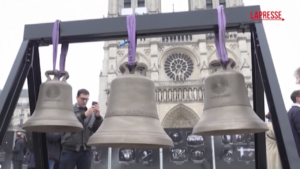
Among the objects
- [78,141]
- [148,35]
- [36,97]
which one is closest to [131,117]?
[148,35]

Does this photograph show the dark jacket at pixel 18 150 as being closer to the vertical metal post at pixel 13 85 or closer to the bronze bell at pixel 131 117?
the vertical metal post at pixel 13 85

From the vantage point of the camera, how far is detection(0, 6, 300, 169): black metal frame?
5.79 feet

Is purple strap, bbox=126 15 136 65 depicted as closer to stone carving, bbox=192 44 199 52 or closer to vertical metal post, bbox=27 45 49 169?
vertical metal post, bbox=27 45 49 169

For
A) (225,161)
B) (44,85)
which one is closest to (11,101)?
(44,85)

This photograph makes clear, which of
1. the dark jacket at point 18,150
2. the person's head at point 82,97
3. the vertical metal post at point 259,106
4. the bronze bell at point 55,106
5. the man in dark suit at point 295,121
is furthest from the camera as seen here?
the dark jacket at point 18,150

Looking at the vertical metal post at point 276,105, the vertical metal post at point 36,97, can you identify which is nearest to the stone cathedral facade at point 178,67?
the vertical metal post at point 36,97

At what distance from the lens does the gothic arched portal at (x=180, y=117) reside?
2273 centimetres

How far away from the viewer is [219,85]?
189 centimetres

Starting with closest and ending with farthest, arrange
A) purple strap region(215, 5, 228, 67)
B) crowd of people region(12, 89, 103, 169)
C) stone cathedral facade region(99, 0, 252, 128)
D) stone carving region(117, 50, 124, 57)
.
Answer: purple strap region(215, 5, 228, 67) < crowd of people region(12, 89, 103, 169) < stone cathedral facade region(99, 0, 252, 128) < stone carving region(117, 50, 124, 57)

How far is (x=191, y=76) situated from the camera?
2409 centimetres

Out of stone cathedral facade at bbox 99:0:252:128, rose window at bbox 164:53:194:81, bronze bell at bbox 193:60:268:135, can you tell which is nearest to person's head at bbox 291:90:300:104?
bronze bell at bbox 193:60:268:135

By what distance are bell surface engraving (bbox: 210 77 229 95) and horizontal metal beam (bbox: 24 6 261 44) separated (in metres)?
0.38

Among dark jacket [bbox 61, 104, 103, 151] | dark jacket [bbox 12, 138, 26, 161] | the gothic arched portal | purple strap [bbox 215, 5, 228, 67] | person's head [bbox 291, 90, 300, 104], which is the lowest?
dark jacket [bbox 12, 138, 26, 161]

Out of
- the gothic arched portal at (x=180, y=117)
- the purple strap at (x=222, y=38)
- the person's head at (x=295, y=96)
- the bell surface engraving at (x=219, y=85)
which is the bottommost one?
the bell surface engraving at (x=219, y=85)
